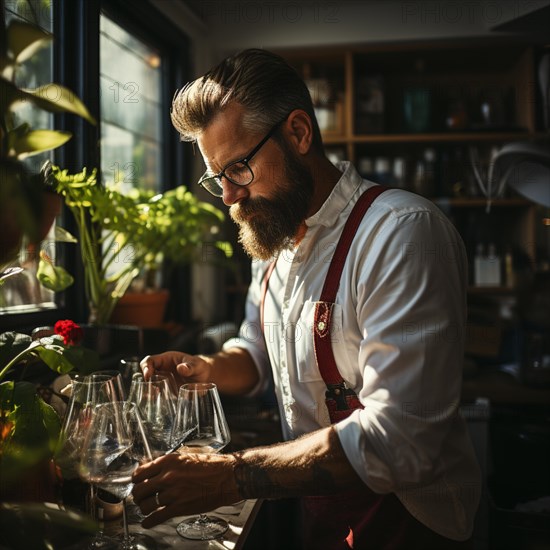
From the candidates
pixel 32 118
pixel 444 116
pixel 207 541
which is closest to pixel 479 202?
pixel 444 116

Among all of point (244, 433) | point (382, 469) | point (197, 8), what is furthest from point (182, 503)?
point (197, 8)

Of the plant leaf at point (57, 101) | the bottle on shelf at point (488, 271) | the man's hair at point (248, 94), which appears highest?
the man's hair at point (248, 94)

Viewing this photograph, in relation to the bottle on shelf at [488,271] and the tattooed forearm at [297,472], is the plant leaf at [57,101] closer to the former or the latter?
the tattooed forearm at [297,472]

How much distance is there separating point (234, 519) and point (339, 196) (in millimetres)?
729

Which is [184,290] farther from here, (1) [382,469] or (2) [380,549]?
(1) [382,469]

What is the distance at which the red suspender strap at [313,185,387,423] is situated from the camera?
50.9 inches

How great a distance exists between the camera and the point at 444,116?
3.48 m

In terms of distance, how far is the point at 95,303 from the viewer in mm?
1870

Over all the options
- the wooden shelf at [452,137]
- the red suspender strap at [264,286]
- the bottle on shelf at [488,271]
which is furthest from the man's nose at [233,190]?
the bottle on shelf at [488,271]

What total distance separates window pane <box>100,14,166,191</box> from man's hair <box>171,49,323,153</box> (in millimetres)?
578

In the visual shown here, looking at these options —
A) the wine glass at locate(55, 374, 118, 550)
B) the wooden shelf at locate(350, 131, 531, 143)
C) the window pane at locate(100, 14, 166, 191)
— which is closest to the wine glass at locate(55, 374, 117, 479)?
the wine glass at locate(55, 374, 118, 550)

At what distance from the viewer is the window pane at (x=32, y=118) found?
164 cm

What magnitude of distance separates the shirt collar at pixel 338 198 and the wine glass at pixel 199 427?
0.48m

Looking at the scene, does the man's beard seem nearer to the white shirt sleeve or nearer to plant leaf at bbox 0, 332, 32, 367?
the white shirt sleeve
